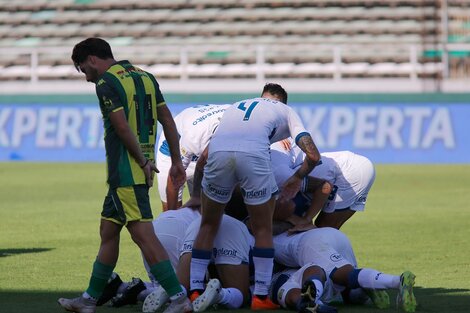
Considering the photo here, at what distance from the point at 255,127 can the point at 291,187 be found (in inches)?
22.6

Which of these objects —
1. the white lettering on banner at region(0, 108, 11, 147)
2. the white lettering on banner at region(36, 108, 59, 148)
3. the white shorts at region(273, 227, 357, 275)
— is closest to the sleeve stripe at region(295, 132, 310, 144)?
the white shorts at region(273, 227, 357, 275)

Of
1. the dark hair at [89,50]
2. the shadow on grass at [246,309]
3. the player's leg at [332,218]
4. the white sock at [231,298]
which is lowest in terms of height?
the shadow on grass at [246,309]

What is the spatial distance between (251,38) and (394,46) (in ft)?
21.1

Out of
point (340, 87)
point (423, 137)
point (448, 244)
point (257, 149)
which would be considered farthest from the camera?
point (340, 87)

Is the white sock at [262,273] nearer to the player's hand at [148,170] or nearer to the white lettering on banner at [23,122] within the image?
the player's hand at [148,170]

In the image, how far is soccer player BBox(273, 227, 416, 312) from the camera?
7387 mm

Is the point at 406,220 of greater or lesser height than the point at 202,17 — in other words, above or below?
below

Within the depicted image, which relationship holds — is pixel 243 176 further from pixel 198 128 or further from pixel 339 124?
pixel 339 124

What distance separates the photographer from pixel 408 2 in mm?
32531

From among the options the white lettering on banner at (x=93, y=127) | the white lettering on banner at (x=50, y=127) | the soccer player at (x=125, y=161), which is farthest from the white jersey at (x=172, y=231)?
the white lettering on banner at (x=50, y=127)

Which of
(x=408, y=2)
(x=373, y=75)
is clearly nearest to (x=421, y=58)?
(x=373, y=75)

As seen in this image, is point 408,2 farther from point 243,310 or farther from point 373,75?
point 243,310

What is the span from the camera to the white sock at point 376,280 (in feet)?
24.2

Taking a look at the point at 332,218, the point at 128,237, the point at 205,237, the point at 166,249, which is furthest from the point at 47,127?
the point at 205,237
